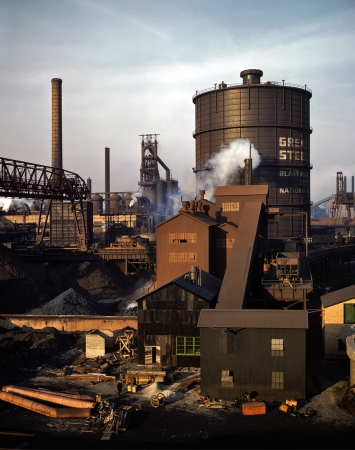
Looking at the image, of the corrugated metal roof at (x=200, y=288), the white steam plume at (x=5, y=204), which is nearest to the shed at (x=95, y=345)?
the corrugated metal roof at (x=200, y=288)

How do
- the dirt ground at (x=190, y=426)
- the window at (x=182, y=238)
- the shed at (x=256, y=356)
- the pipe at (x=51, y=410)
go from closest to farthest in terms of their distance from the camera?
the dirt ground at (x=190, y=426), the pipe at (x=51, y=410), the shed at (x=256, y=356), the window at (x=182, y=238)

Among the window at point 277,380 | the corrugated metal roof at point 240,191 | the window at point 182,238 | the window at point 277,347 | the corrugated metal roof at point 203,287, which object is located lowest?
the window at point 277,380

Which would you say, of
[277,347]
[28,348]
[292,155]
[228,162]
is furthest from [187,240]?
[292,155]

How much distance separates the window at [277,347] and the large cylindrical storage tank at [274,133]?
3628cm

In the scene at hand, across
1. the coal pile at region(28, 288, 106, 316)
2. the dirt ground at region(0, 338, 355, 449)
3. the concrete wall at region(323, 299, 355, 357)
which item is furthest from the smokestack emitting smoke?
the dirt ground at region(0, 338, 355, 449)

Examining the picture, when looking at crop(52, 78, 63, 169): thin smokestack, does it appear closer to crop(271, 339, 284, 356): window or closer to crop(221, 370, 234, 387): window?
crop(221, 370, 234, 387): window

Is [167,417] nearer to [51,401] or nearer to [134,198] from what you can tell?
[51,401]

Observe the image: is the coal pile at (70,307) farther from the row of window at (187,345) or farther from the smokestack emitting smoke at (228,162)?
the smokestack emitting smoke at (228,162)

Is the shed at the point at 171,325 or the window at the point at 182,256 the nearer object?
the shed at the point at 171,325

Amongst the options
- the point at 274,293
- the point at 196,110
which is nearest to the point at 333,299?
the point at 274,293

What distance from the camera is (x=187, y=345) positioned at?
21.6 metres

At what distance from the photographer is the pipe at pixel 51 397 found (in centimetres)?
1711

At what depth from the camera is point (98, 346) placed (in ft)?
76.8

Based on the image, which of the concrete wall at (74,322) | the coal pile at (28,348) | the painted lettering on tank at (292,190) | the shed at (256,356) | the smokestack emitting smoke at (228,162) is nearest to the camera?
the shed at (256,356)
